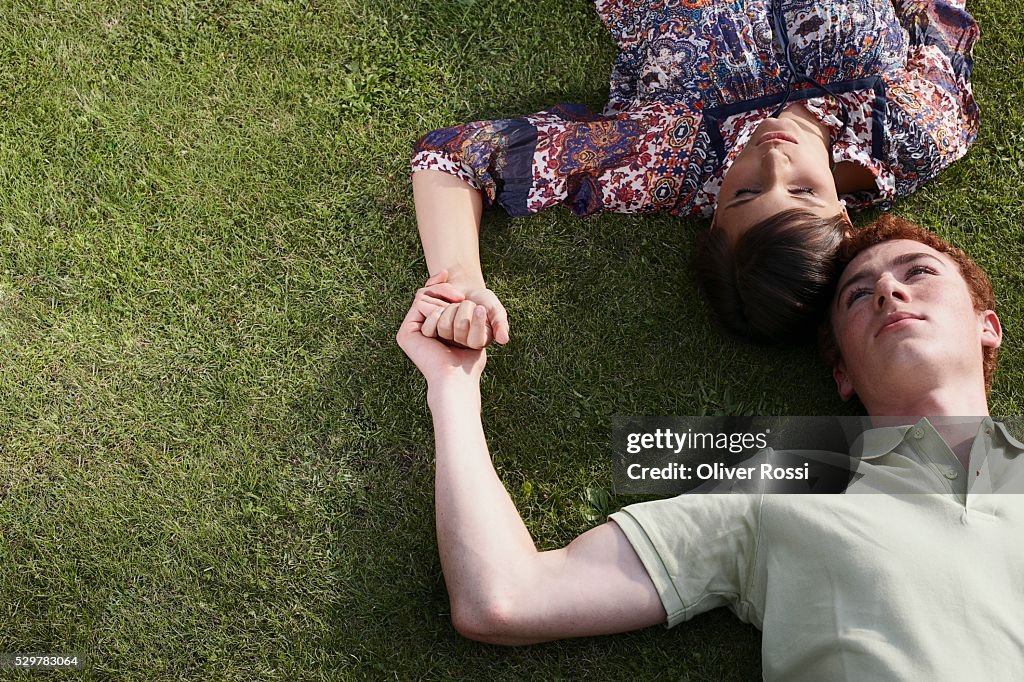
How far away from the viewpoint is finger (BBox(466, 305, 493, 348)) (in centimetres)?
313

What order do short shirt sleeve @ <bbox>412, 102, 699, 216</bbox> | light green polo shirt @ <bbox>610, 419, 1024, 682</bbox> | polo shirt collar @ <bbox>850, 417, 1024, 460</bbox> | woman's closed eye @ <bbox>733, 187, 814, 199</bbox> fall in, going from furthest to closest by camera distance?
short shirt sleeve @ <bbox>412, 102, 699, 216</bbox> → woman's closed eye @ <bbox>733, 187, 814, 199</bbox> → polo shirt collar @ <bbox>850, 417, 1024, 460</bbox> → light green polo shirt @ <bbox>610, 419, 1024, 682</bbox>

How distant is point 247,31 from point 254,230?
1.08 m

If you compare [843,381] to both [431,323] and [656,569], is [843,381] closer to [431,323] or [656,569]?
[656,569]

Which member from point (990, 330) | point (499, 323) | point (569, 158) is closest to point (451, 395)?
point (499, 323)

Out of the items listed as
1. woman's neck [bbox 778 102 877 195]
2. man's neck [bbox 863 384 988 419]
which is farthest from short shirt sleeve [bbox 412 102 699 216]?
man's neck [bbox 863 384 988 419]

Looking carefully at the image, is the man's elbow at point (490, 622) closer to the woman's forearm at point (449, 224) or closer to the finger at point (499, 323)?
the finger at point (499, 323)

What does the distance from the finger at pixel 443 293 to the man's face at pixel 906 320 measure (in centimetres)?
155

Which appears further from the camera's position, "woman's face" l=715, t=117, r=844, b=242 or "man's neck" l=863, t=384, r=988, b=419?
"woman's face" l=715, t=117, r=844, b=242

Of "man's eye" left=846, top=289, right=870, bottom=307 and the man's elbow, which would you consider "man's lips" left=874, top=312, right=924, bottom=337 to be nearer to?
"man's eye" left=846, top=289, right=870, bottom=307

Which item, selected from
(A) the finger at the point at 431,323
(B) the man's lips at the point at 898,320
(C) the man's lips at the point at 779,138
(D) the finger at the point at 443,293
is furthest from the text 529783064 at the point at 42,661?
(C) the man's lips at the point at 779,138

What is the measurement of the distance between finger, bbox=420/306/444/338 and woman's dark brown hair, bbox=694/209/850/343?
3.98 ft

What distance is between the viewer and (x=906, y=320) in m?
2.99

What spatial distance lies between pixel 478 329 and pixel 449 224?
649mm

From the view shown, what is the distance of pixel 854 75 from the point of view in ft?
12.1
